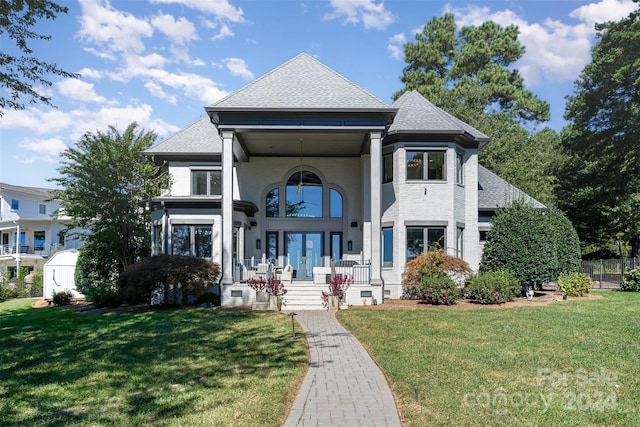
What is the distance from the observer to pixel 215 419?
5340 millimetres

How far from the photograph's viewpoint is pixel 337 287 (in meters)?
15.9

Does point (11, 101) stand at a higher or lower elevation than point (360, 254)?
higher

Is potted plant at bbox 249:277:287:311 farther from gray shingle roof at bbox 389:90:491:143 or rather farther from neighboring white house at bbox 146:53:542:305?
gray shingle roof at bbox 389:90:491:143

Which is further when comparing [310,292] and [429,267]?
[429,267]

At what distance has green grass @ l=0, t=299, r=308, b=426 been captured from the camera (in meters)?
5.56

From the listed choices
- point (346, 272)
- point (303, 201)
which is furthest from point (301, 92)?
point (346, 272)

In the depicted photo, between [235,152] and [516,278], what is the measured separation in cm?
1258

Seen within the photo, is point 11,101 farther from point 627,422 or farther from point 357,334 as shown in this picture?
point 627,422

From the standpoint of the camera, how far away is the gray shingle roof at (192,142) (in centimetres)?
2148

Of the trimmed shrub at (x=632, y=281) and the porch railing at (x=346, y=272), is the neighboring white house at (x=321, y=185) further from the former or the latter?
the trimmed shrub at (x=632, y=281)

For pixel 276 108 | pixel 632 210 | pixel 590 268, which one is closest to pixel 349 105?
pixel 276 108

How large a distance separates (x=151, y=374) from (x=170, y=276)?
877 centimetres

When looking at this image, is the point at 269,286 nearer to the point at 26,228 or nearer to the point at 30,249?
→ the point at 30,249

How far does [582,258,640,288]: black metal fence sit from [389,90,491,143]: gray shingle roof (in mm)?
12916
